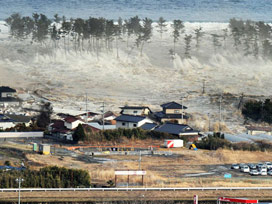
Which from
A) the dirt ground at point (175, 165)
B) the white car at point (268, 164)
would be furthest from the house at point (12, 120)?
the white car at point (268, 164)

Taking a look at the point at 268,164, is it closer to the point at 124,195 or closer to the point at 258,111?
the point at 124,195

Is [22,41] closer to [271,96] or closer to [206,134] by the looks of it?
[271,96]

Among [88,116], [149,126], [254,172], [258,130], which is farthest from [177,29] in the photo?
[254,172]

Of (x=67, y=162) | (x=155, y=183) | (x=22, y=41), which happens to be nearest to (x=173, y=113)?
(x=67, y=162)

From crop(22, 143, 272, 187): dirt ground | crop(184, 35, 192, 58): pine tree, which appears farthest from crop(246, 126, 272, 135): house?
crop(184, 35, 192, 58): pine tree

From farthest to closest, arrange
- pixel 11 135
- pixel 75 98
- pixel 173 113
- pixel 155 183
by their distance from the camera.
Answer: pixel 75 98
pixel 173 113
pixel 11 135
pixel 155 183

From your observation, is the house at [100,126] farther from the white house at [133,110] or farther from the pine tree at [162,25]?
the pine tree at [162,25]

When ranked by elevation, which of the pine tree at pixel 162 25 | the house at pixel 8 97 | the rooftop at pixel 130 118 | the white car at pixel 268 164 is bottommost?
the house at pixel 8 97
